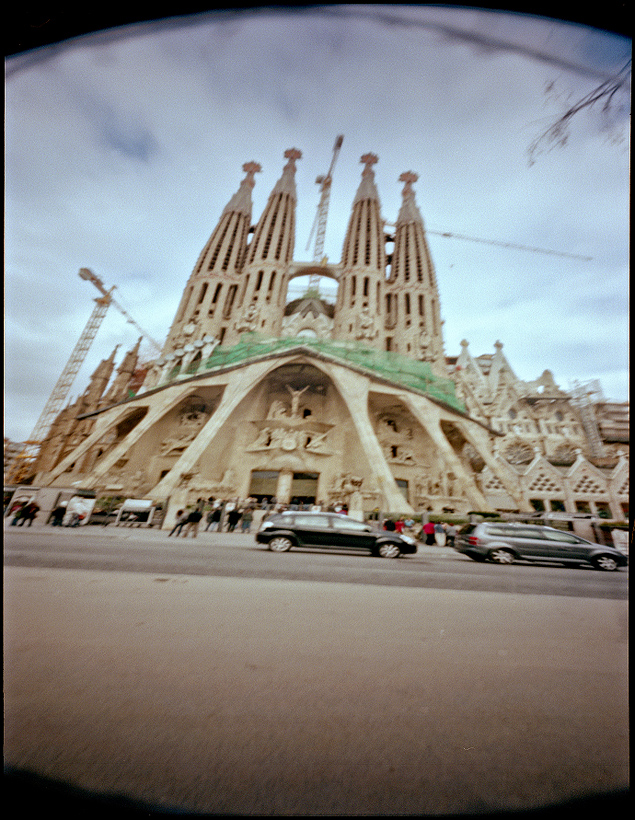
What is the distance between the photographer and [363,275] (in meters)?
27.8

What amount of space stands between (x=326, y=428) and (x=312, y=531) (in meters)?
11.0

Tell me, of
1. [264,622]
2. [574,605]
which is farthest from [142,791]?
[574,605]

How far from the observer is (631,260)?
1.08 metres

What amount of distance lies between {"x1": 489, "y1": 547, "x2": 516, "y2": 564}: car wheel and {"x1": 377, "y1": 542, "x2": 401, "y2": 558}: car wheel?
5.60ft

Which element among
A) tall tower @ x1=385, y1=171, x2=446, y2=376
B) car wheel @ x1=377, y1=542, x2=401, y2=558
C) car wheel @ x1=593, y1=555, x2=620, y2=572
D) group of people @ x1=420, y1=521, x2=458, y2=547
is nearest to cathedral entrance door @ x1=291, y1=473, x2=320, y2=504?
group of people @ x1=420, y1=521, x2=458, y2=547

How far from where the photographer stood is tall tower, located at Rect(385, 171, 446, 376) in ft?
81.8

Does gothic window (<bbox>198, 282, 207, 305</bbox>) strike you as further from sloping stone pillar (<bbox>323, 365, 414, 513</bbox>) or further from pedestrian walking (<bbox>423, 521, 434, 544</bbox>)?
pedestrian walking (<bbox>423, 521, 434, 544</bbox>)

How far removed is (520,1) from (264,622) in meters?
3.58

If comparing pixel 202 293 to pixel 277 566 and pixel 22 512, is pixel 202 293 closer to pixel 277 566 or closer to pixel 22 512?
pixel 22 512

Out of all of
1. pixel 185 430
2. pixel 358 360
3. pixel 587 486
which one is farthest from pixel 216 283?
pixel 587 486

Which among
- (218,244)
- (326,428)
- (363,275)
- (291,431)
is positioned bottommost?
(291,431)

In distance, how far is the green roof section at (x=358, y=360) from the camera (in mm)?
17062

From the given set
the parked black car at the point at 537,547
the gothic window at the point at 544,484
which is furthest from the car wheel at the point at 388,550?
the gothic window at the point at 544,484

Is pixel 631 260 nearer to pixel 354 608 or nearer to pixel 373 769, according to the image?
pixel 373 769
